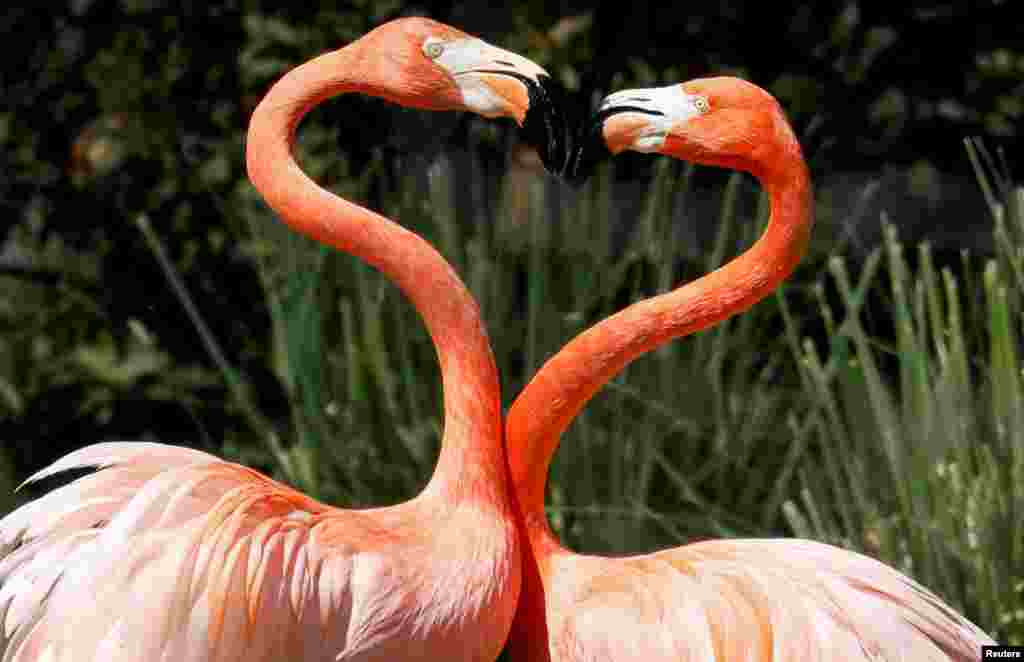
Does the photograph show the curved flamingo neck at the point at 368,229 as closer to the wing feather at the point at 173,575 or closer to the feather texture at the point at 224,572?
the feather texture at the point at 224,572

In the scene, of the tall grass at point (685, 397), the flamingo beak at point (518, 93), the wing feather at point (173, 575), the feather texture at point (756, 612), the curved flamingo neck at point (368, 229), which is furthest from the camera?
the tall grass at point (685, 397)

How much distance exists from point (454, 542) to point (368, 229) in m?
0.49

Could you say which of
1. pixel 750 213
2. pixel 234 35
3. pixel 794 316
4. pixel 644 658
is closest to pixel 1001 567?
pixel 644 658

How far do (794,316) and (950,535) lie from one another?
1331mm

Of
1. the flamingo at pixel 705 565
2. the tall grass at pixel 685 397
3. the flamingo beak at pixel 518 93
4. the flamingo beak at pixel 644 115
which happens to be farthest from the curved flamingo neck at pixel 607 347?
the tall grass at pixel 685 397

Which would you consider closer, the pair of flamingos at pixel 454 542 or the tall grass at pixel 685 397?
the pair of flamingos at pixel 454 542

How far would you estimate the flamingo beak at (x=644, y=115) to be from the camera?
6.83ft

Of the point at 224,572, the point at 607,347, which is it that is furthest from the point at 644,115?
the point at 224,572

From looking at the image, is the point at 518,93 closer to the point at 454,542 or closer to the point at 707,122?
the point at 707,122

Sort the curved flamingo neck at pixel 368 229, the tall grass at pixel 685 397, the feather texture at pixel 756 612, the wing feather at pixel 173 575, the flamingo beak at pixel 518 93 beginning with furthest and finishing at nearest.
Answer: the tall grass at pixel 685 397, the curved flamingo neck at pixel 368 229, the flamingo beak at pixel 518 93, the feather texture at pixel 756 612, the wing feather at pixel 173 575

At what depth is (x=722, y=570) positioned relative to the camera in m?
2.02

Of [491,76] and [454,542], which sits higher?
[491,76]

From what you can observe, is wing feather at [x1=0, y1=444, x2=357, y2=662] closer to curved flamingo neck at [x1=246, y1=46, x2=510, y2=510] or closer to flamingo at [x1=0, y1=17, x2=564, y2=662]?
flamingo at [x1=0, y1=17, x2=564, y2=662]

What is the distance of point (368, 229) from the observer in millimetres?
2197
